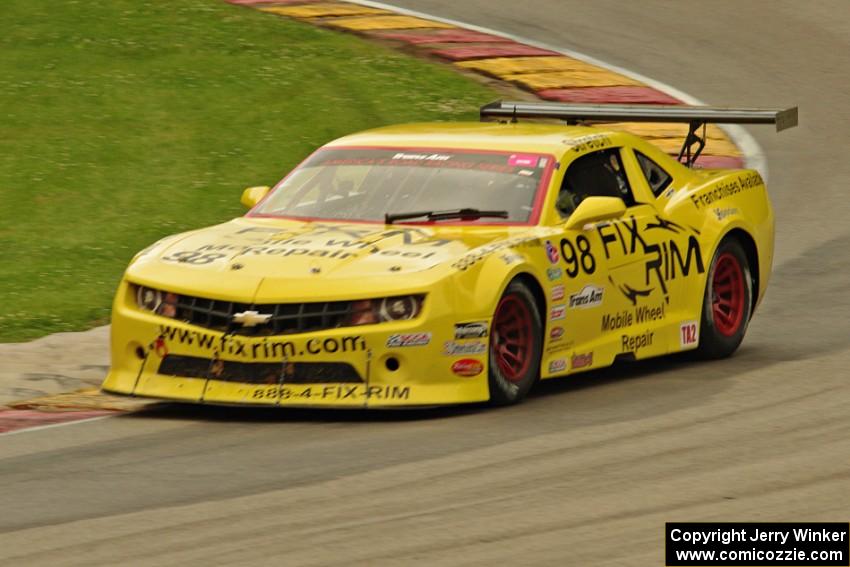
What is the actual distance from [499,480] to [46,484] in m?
1.86

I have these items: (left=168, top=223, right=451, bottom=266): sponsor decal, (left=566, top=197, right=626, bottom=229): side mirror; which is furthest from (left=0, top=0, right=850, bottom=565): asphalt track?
(left=566, top=197, right=626, bottom=229): side mirror

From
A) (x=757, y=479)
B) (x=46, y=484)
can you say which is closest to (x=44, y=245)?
(x=46, y=484)

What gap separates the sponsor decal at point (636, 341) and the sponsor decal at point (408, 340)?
168cm

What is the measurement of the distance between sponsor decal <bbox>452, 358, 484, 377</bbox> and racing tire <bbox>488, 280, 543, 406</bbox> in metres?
0.18

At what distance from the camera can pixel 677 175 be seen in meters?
11.4

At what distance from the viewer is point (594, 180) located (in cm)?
1082

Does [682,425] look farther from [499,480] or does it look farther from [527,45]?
[527,45]

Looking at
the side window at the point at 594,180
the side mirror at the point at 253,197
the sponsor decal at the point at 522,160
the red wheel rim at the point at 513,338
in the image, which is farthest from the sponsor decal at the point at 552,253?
the side mirror at the point at 253,197

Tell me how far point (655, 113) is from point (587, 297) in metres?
1.90

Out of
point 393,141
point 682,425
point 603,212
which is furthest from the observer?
point 393,141

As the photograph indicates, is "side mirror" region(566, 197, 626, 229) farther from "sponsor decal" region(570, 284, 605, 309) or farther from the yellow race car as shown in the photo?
"sponsor decal" region(570, 284, 605, 309)

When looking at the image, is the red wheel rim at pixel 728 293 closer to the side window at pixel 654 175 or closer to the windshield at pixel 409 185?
the side window at pixel 654 175

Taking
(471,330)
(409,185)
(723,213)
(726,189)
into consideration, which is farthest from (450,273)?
(726,189)

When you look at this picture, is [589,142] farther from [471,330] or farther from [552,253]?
[471,330]
